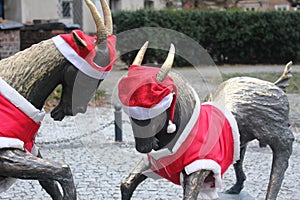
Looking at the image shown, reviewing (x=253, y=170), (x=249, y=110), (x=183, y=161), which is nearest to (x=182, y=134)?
(x=183, y=161)

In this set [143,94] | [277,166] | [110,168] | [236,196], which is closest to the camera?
[143,94]

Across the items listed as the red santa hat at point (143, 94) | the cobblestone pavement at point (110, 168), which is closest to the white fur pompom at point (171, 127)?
the red santa hat at point (143, 94)

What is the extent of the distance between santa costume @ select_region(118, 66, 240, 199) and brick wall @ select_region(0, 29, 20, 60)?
8492mm

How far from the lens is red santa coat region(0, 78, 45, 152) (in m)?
2.87

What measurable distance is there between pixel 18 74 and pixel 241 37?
15.4 m

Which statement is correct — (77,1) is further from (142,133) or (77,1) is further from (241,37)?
(142,133)

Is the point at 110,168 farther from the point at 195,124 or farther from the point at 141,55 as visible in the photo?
the point at 141,55

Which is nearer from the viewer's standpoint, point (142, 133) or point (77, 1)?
point (142, 133)

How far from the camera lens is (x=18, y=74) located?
296cm

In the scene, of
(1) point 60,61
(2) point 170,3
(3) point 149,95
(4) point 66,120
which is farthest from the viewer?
(2) point 170,3

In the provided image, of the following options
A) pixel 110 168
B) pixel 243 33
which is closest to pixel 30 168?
pixel 110 168

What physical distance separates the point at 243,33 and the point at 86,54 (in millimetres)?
15304

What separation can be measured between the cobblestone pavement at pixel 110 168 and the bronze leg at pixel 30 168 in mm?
316

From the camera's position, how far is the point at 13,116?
9.53ft
